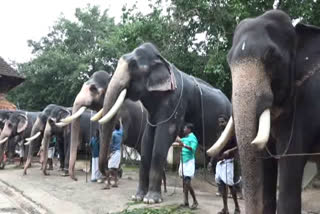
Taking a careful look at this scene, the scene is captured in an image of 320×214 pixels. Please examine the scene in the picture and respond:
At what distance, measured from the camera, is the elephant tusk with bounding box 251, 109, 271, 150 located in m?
3.88

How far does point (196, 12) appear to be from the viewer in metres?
12.8

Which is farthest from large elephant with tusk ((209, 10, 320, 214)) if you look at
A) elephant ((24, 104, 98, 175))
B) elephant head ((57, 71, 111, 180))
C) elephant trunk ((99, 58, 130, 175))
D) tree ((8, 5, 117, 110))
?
tree ((8, 5, 117, 110))

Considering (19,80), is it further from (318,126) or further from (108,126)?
(318,126)

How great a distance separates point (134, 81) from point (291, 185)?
444 cm

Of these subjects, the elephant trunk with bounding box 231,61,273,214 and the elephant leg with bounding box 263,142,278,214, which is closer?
the elephant trunk with bounding box 231,61,273,214

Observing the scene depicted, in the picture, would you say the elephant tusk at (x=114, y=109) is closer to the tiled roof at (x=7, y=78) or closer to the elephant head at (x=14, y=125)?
the elephant head at (x=14, y=125)

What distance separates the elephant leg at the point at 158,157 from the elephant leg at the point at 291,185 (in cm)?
379

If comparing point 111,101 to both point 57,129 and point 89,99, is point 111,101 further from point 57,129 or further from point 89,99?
point 57,129

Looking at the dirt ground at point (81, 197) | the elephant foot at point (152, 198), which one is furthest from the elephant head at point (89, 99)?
the elephant foot at point (152, 198)

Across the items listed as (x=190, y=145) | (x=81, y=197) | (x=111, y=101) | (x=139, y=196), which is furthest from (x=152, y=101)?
(x=81, y=197)

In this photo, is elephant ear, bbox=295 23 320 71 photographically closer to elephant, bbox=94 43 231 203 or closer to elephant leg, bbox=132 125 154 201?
elephant, bbox=94 43 231 203

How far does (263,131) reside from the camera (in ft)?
13.2

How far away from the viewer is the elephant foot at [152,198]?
7.95m

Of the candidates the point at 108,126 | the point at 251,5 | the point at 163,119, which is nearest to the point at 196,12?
the point at 251,5
